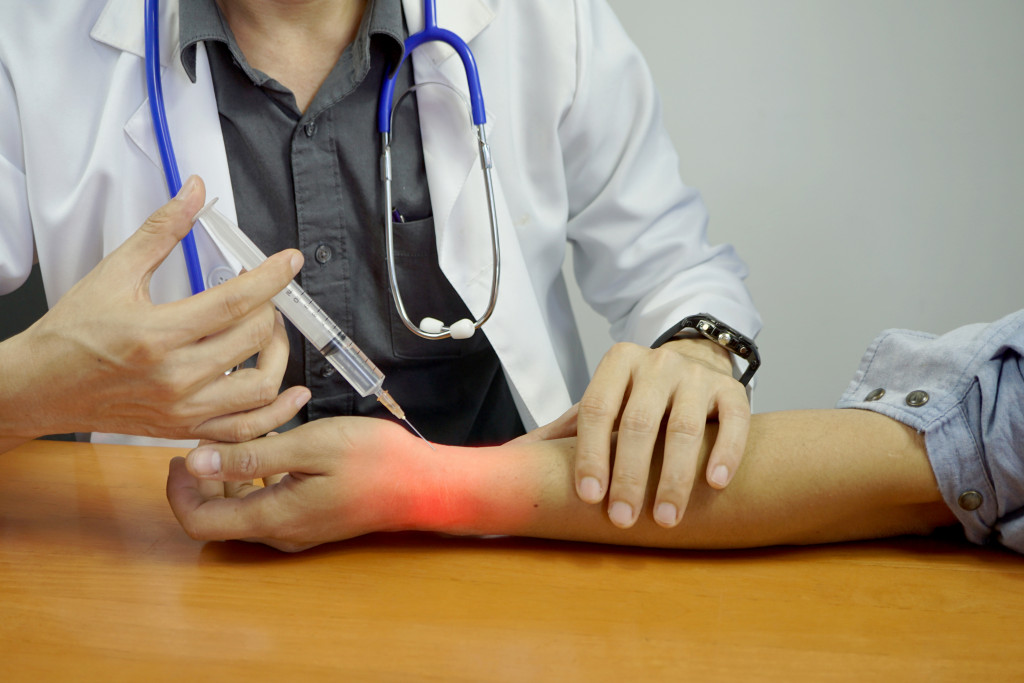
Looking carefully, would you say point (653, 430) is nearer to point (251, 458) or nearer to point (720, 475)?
point (720, 475)

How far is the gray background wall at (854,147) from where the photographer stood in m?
1.59

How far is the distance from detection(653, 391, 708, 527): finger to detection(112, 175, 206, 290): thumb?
17.2 inches

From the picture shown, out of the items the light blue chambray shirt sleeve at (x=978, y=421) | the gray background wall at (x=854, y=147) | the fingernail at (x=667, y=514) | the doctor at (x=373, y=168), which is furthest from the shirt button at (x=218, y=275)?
the gray background wall at (x=854, y=147)

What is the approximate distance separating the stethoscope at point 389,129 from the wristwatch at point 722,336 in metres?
0.24

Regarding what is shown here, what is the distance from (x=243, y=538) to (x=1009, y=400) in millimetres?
649

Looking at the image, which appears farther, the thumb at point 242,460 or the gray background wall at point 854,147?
the gray background wall at point 854,147

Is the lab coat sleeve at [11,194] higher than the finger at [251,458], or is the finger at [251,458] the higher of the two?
the lab coat sleeve at [11,194]

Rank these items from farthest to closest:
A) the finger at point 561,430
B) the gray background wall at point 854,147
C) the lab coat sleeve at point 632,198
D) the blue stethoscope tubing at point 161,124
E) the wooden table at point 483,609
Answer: the gray background wall at point 854,147, the lab coat sleeve at point 632,198, the blue stethoscope tubing at point 161,124, the finger at point 561,430, the wooden table at point 483,609

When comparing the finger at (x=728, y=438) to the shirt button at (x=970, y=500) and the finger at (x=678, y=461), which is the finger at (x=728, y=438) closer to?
the finger at (x=678, y=461)

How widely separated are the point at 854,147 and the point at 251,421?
1422mm

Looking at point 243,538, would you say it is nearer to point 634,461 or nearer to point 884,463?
point 634,461

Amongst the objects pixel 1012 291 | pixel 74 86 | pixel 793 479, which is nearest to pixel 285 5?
pixel 74 86

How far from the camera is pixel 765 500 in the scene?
0.69 meters

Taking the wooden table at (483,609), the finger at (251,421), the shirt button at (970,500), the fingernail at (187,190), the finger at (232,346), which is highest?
the fingernail at (187,190)
